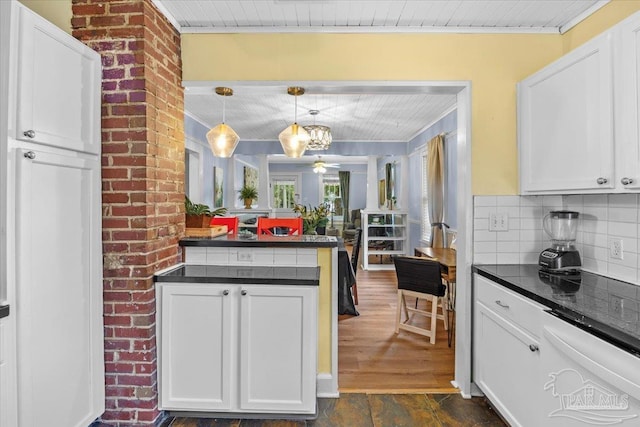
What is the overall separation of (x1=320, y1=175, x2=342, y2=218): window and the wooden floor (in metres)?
7.23

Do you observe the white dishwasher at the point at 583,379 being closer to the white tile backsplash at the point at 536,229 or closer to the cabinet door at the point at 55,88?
the white tile backsplash at the point at 536,229

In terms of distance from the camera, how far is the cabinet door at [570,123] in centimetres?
172

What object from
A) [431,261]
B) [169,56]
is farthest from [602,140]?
[169,56]

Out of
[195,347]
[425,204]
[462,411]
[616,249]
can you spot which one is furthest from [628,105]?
[425,204]

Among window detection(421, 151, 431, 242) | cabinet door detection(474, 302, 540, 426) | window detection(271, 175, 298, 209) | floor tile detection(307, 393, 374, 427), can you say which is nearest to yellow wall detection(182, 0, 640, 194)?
cabinet door detection(474, 302, 540, 426)

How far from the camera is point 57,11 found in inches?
77.4

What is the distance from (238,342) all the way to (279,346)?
231mm

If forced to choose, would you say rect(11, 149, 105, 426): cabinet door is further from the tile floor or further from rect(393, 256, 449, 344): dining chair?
rect(393, 256, 449, 344): dining chair

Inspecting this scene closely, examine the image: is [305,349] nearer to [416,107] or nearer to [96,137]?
[96,137]

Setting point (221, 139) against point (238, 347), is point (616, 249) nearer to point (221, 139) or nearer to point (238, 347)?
point (238, 347)

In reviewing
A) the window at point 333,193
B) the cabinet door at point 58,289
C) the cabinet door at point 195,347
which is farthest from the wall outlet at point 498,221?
the window at point 333,193

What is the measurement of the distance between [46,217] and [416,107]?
156 inches

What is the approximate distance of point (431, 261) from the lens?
3.15 meters

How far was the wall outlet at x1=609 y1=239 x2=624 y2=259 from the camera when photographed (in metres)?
1.95
